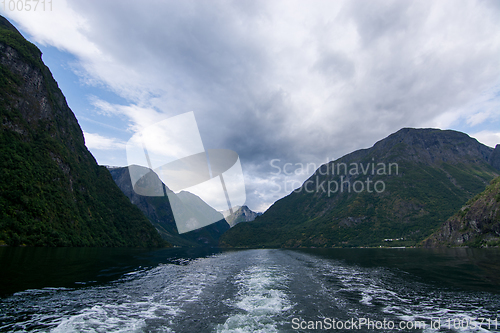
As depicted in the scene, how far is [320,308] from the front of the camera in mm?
15109

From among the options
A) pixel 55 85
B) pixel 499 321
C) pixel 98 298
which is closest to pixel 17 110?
pixel 55 85

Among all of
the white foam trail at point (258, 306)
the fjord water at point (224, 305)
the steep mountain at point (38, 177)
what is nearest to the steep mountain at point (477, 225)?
the fjord water at point (224, 305)

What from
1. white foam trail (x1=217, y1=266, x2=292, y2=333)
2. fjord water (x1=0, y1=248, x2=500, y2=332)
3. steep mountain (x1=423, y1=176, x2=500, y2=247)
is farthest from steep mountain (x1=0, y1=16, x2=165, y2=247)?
steep mountain (x1=423, y1=176, x2=500, y2=247)

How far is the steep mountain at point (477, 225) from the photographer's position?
319 feet

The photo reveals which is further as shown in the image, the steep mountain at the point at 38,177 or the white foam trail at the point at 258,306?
the steep mountain at the point at 38,177

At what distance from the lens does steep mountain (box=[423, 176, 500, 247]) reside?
9725 cm

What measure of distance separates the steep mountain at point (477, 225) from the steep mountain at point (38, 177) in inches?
6841

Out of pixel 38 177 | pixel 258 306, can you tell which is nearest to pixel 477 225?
pixel 258 306

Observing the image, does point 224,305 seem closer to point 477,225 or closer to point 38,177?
point 38,177

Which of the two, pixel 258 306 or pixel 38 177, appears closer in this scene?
pixel 258 306

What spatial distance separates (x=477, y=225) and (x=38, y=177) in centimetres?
19910

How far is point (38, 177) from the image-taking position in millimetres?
86938

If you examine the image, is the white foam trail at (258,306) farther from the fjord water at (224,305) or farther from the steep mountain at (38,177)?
the steep mountain at (38,177)

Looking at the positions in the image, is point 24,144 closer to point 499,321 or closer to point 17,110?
point 17,110
